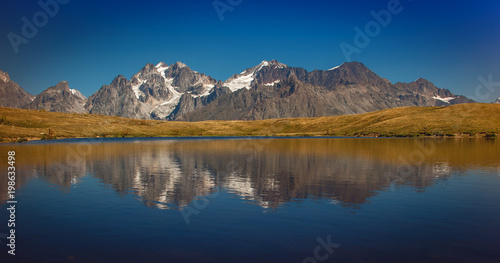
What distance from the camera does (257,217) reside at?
2484cm

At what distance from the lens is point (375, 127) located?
7854 inches

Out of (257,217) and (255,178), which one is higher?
(255,178)

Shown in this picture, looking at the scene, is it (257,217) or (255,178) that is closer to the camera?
(257,217)

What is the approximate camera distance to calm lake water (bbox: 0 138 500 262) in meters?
18.0

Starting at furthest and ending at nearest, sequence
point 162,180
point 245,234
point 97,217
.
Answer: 1. point 162,180
2. point 97,217
3. point 245,234

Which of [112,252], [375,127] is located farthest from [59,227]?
[375,127]

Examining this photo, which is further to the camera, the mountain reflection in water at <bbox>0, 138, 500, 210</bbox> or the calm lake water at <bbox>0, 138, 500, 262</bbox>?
the mountain reflection in water at <bbox>0, 138, 500, 210</bbox>

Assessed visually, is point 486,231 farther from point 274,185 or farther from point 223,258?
point 274,185

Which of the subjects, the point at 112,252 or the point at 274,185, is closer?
the point at 112,252

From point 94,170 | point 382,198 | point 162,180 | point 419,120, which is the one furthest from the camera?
point 419,120

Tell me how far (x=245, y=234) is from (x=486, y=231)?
15.6 metres

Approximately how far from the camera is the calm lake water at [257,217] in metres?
18.0

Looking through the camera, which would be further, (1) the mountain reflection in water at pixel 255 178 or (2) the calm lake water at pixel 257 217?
(1) the mountain reflection in water at pixel 255 178

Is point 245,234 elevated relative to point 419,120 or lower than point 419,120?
lower
